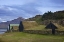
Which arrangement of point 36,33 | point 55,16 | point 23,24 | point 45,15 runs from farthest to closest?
point 45,15
point 55,16
point 23,24
point 36,33

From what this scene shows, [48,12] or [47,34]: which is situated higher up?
[48,12]

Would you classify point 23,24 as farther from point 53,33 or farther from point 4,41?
point 4,41

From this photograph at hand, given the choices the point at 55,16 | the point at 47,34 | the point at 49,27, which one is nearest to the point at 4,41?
the point at 47,34

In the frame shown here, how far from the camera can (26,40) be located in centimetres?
4241

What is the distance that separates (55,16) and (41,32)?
4943 centimetres

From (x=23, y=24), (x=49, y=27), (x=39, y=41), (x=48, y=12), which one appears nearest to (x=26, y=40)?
(x=39, y=41)

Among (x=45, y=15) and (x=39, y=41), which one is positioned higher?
(x=45, y=15)

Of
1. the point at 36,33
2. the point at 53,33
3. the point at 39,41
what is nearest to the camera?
the point at 39,41

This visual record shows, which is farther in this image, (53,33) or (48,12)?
(48,12)

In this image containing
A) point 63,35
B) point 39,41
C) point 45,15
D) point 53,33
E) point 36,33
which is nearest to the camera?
point 39,41

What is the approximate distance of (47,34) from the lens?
51375 millimetres

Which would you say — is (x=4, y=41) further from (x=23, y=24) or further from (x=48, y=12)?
(x=48, y=12)

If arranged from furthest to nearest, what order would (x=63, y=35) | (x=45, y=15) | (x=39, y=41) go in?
(x=45, y=15) < (x=63, y=35) < (x=39, y=41)

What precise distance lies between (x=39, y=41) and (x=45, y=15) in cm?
6835
